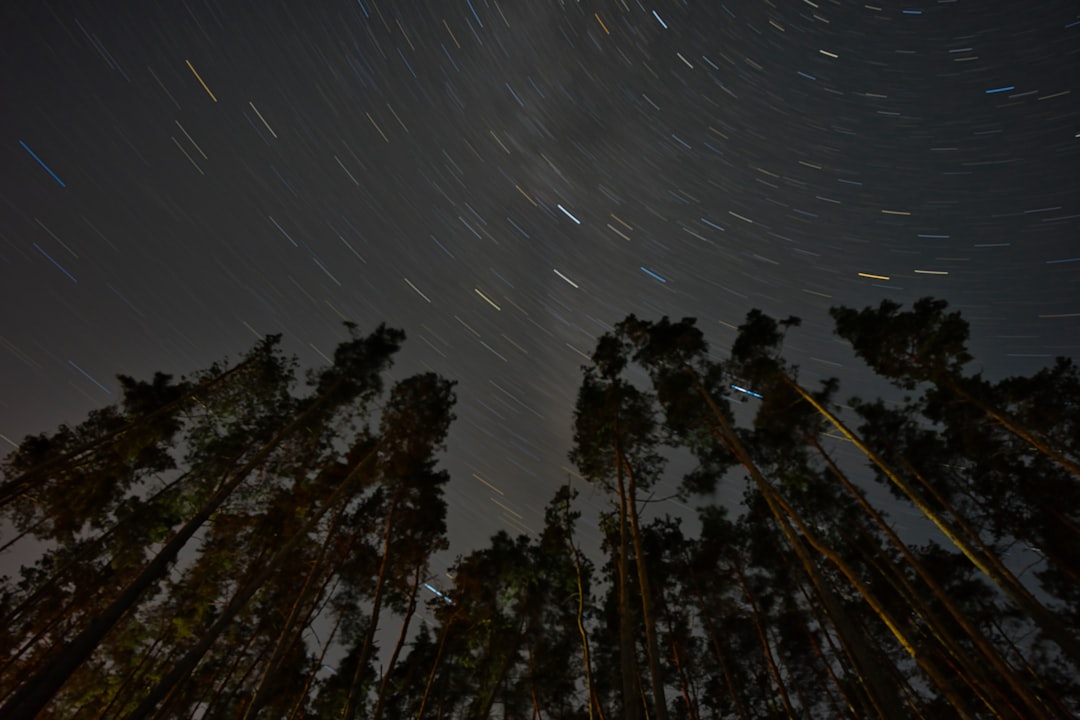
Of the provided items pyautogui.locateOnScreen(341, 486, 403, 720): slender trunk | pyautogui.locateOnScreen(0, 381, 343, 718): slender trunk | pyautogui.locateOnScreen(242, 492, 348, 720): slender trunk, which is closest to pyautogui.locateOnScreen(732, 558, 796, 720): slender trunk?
pyautogui.locateOnScreen(341, 486, 403, 720): slender trunk

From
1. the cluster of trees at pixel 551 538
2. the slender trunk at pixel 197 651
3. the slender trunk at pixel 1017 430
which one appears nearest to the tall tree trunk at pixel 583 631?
the cluster of trees at pixel 551 538

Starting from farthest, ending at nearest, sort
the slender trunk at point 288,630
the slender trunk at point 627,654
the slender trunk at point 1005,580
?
the slender trunk at point 288,630 → the slender trunk at point 1005,580 → the slender trunk at point 627,654

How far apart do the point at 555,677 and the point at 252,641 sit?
37.8 feet

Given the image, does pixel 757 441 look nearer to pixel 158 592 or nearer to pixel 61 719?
pixel 158 592

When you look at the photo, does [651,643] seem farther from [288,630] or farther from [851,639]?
[288,630]

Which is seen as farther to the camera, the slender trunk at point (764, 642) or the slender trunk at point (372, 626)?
the slender trunk at point (764, 642)

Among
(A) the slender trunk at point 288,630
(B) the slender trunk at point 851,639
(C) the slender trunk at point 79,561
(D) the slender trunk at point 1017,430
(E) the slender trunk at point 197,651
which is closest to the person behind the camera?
(B) the slender trunk at point 851,639

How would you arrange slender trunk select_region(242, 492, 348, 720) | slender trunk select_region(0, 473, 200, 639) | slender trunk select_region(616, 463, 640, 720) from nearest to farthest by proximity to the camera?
slender trunk select_region(616, 463, 640, 720)
slender trunk select_region(242, 492, 348, 720)
slender trunk select_region(0, 473, 200, 639)

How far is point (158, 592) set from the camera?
17188 millimetres

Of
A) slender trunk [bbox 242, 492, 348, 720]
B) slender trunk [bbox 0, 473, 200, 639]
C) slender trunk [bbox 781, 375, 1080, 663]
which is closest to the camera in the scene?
slender trunk [bbox 781, 375, 1080, 663]

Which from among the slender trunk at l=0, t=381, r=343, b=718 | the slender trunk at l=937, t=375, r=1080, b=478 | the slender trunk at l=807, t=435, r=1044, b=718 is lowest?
the slender trunk at l=0, t=381, r=343, b=718

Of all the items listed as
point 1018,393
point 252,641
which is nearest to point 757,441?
point 1018,393

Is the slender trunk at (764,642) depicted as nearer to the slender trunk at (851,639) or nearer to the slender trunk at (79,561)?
the slender trunk at (851,639)

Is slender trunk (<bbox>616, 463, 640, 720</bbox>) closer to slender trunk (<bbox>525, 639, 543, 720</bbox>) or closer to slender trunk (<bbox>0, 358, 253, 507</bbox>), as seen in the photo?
slender trunk (<bbox>525, 639, 543, 720</bbox>)
